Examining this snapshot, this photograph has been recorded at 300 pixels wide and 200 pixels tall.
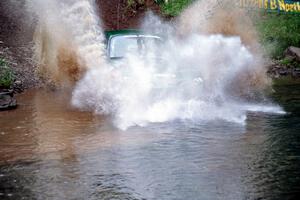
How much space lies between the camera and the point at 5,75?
47.3 ft

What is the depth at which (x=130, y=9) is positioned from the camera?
25609 millimetres

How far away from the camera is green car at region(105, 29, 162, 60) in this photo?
11.8m

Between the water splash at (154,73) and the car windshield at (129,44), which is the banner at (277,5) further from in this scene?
the car windshield at (129,44)

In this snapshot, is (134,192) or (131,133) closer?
(134,192)

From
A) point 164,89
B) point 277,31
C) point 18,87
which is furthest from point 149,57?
point 277,31

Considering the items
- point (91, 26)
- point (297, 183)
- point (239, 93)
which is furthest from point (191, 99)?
point (297, 183)

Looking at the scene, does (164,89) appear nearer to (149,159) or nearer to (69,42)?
(69,42)

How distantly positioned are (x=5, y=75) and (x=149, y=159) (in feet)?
28.4

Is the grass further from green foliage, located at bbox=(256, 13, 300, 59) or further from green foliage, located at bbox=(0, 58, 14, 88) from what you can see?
green foliage, located at bbox=(0, 58, 14, 88)

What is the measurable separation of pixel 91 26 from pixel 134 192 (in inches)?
350

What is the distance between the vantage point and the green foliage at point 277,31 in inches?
898

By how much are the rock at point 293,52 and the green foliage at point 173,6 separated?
6208 millimetres

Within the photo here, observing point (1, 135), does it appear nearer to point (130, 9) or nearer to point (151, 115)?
point (151, 115)

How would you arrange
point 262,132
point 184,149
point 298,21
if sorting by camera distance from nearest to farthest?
point 184,149 → point 262,132 → point 298,21
